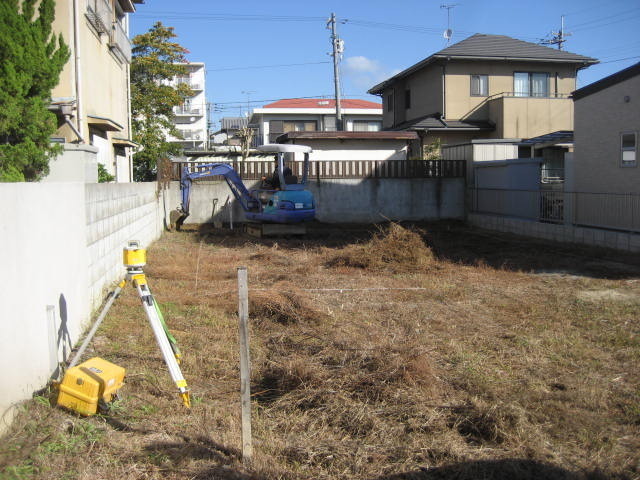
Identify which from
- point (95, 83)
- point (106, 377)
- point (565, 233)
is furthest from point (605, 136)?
point (106, 377)

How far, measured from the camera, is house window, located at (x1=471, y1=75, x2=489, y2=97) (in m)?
25.8

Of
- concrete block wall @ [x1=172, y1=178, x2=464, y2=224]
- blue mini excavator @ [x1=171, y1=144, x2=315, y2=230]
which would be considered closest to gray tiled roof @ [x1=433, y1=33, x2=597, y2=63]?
concrete block wall @ [x1=172, y1=178, x2=464, y2=224]

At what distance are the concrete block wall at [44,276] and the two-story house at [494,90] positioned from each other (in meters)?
19.7

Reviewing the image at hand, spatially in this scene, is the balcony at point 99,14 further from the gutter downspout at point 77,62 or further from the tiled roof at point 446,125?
the tiled roof at point 446,125

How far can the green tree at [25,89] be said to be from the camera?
26.9 ft

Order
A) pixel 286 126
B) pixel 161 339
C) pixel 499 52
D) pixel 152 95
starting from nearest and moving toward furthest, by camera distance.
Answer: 1. pixel 161 339
2. pixel 499 52
3. pixel 152 95
4. pixel 286 126

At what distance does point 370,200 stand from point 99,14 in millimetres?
9849

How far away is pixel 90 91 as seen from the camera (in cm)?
1538

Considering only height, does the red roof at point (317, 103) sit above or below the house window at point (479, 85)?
above

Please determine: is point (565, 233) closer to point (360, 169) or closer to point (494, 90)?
point (360, 169)

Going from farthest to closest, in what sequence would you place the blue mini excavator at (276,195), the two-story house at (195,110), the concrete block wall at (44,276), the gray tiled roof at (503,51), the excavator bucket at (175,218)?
the two-story house at (195,110) → the gray tiled roof at (503,51) → the excavator bucket at (175,218) → the blue mini excavator at (276,195) → the concrete block wall at (44,276)

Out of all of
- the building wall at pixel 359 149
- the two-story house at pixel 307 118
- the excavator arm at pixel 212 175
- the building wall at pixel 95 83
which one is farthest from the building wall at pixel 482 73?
the two-story house at pixel 307 118

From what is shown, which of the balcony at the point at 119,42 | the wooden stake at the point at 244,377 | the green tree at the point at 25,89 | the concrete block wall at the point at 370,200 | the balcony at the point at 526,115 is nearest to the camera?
the wooden stake at the point at 244,377

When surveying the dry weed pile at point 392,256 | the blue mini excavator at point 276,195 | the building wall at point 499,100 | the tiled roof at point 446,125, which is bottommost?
the dry weed pile at point 392,256
